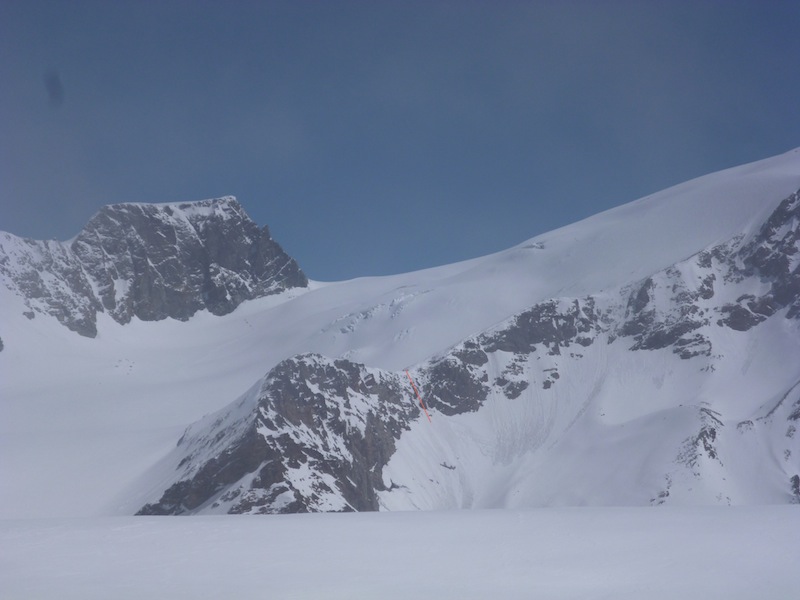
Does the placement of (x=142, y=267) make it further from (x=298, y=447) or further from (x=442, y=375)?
(x=298, y=447)

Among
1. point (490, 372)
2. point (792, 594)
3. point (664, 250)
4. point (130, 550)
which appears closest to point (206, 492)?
point (490, 372)

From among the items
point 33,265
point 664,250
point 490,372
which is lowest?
point 490,372

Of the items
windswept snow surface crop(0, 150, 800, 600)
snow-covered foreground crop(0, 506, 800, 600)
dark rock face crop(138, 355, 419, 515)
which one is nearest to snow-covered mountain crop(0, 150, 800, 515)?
dark rock face crop(138, 355, 419, 515)

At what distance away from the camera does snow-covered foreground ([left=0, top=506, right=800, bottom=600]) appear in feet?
50.4

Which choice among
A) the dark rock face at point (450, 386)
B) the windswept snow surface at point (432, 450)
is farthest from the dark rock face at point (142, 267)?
the dark rock face at point (450, 386)

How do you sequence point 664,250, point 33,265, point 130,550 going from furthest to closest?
point 33,265, point 664,250, point 130,550

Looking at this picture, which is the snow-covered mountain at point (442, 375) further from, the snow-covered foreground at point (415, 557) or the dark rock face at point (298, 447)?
the snow-covered foreground at point (415, 557)

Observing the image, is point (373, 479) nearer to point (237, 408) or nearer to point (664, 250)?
point (237, 408)

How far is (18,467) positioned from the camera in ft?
295

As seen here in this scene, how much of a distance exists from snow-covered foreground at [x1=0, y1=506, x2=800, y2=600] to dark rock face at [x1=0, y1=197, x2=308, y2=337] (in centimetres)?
14442

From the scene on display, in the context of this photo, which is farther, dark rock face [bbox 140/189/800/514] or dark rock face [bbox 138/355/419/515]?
dark rock face [bbox 140/189/800/514]

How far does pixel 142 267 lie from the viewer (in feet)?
590

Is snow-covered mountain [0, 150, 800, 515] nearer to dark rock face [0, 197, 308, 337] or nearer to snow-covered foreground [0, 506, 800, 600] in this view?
dark rock face [0, 197, 308, 337]

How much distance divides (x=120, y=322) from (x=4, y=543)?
157 metres
